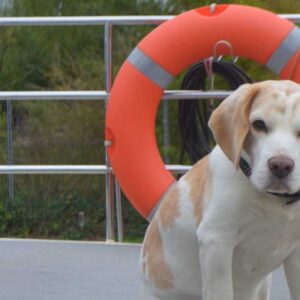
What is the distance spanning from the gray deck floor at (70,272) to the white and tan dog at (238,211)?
1.03m

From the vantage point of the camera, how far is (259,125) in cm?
243

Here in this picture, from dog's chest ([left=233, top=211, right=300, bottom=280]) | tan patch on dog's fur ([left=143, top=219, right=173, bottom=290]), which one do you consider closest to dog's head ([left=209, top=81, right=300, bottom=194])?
dog's chest ([left=233, top=211, right=300, bottom=280])

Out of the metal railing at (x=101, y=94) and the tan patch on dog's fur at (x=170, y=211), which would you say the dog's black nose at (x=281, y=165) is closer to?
the tan patch on dog's fur at (x=170, y=211)

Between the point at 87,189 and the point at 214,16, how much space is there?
103 inches

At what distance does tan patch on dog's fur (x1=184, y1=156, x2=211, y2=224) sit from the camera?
2.67 metres

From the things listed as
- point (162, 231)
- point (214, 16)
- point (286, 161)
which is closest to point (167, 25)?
point (214, 16)

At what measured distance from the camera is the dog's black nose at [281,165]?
2348 millimetres

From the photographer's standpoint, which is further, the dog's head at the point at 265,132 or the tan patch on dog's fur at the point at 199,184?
the tan patch on dog's fur at the point at 199,184

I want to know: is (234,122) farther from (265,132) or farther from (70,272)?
(70,272)

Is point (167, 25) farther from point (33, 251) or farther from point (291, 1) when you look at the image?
point (291, 1)

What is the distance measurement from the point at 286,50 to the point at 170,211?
2.18 metres

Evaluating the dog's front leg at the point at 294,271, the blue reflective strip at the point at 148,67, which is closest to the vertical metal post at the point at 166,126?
the blue reflective strip at the point at 148,67

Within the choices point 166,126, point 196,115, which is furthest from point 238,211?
point 166,126

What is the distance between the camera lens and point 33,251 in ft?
15.5
